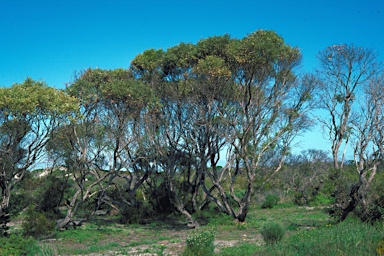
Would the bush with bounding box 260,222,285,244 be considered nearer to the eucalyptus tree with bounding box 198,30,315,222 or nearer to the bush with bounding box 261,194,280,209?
the eucalyptus tree with bounding box 198,30,315,222

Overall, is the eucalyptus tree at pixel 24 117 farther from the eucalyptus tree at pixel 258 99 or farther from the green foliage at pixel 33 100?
the eucalyptus tree at pixel 258 99

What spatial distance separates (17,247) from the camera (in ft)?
43.0

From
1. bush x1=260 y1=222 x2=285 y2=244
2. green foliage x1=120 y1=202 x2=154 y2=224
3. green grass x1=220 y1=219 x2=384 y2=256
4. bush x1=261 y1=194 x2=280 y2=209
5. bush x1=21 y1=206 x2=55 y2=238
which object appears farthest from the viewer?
bush x1=261 y1=194 x2=280 y2=209

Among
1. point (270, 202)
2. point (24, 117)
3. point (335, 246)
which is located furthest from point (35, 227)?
point (270, 202)

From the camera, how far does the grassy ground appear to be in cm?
1034

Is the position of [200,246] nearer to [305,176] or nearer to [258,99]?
[258,99]

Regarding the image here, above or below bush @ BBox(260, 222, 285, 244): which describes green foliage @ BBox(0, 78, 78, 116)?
above

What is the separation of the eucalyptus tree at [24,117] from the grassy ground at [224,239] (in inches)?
135

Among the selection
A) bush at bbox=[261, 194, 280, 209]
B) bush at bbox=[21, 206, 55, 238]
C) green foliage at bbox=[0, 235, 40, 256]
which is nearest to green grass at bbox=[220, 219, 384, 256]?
green foliage at bbox=[0, 235, 40, 256]

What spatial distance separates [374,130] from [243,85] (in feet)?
23.3

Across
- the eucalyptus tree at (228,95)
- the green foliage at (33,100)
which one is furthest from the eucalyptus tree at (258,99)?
the green foliage at (33,100)

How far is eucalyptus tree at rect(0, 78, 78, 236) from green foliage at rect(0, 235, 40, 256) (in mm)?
3783

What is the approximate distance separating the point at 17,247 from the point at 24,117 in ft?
20.0

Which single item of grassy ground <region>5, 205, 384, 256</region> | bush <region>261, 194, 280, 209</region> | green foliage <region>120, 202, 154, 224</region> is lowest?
grassy ground <region>5, 205, 384, 256</region>
